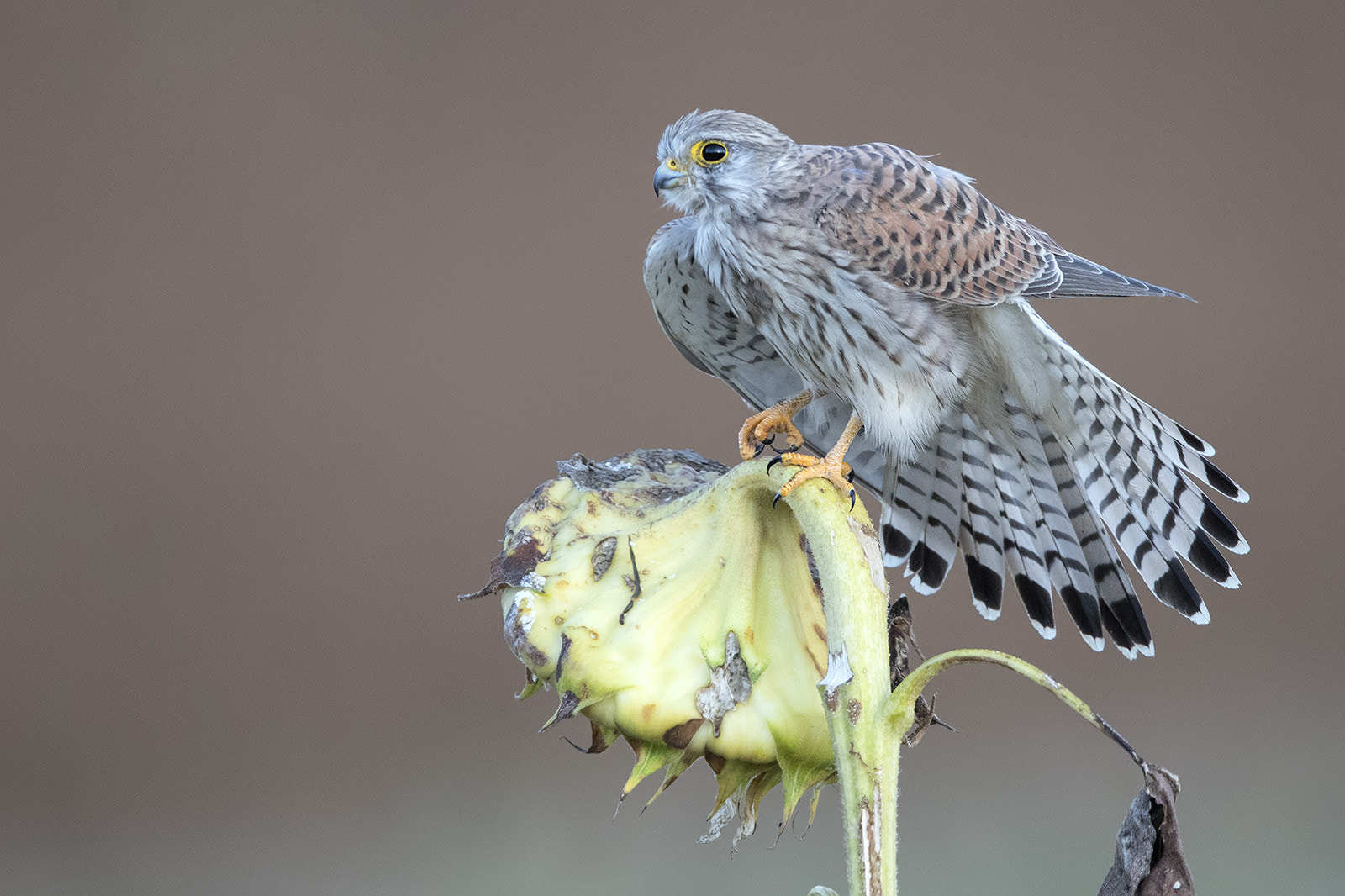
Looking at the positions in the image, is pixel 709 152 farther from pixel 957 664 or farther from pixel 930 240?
pixel 957 664

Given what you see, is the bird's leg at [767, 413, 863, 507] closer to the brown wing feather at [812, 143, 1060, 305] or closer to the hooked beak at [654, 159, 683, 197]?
the brown wing feather at [812, 143, 1060, 305]

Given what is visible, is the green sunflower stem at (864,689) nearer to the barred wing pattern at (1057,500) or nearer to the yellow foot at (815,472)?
the yellow foot at (815,472)

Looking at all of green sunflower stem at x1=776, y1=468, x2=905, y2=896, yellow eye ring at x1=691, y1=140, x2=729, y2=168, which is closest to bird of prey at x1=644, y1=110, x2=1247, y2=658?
yellow eye ring at x1=691, y1=140, x2=729, y2=168

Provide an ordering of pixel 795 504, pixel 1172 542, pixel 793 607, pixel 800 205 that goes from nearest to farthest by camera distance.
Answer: pixel 795 504 < pixel 793 607 < pixel 1172 542 < pixel 800 205

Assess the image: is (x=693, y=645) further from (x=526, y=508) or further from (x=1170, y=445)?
(x=1170, y=445)

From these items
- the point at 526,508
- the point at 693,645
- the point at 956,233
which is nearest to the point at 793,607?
the point at 693,645

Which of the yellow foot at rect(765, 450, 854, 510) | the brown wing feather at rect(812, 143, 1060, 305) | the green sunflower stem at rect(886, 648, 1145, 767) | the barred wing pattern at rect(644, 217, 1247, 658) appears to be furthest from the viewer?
the brown wing feather at rect(812, 143, 1060, 305)

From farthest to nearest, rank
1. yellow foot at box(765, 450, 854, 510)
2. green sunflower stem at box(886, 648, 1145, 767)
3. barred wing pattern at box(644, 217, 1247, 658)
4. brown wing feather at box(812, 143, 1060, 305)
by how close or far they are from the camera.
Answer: brown wing feather at box(812, 143, 1060, 305)
barred wing pattern at box(644, 217, 1247, 658)
yellow foot at box(765, 450, 854, 510)
green sunflower stem at box(886, 648, 1145, 767)

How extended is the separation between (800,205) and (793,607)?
2.34 ft

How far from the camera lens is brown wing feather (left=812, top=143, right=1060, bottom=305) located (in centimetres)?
134

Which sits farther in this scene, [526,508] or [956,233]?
[956,233]

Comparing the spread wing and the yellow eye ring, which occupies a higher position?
the yellow eye ring

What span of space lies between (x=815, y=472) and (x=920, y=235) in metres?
0.57

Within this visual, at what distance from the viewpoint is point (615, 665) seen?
2.43 feet
